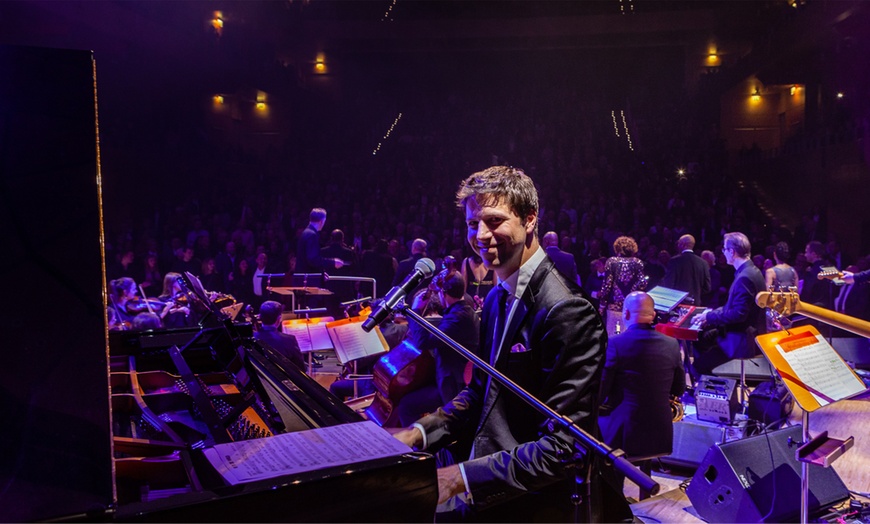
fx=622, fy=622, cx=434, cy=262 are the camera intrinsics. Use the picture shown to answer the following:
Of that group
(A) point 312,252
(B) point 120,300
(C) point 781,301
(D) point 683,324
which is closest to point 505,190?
(C) point 781,301

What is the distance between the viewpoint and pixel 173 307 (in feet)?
22.8

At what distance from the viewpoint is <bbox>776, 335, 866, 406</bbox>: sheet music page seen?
2.79 meters

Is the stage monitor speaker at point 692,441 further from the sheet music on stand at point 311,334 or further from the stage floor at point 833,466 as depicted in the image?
the sheet music on stand at point 311,334

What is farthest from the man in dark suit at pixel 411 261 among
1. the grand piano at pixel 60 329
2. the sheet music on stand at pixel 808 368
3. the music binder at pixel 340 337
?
the grand piano at pixel 60 329

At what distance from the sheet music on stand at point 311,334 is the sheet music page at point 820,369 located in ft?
11.4

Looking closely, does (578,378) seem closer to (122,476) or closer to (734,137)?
(122,476)

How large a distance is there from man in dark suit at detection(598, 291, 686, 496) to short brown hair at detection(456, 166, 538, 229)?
7.43ft

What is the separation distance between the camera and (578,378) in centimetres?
157

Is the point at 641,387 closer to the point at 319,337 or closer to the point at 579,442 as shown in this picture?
the point at 579,442

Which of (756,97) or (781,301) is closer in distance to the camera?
(781,301)

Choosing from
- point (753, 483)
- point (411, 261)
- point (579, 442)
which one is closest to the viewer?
point (579, 442)

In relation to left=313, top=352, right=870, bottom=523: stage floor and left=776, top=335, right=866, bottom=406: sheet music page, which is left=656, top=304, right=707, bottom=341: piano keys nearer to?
left=313, top=352, right=870, bottom=523: stage floor

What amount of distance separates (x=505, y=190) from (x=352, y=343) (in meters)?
3.53

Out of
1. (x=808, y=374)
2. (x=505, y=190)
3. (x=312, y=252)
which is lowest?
(x=808, y=374)
